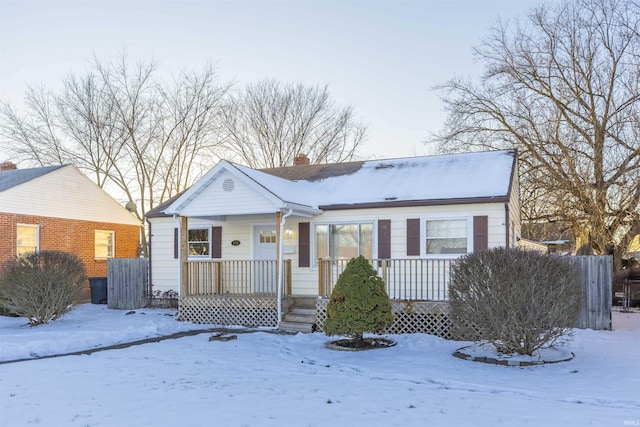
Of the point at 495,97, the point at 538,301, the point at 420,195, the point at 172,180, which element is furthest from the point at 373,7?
the point at 172,180

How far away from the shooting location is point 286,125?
31.4 m

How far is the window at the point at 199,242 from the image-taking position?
1500cm

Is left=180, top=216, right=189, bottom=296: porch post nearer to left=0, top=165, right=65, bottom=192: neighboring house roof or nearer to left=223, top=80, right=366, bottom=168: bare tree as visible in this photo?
left=0, top=165, right=65, bottom=192: neighboring house roof

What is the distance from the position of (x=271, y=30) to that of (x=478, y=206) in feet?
31.2

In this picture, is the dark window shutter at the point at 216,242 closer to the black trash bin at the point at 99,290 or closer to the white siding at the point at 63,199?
the black trash bin at the point at 99,290

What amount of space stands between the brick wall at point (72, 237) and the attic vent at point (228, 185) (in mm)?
8836

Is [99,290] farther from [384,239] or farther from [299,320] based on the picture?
[384,239]

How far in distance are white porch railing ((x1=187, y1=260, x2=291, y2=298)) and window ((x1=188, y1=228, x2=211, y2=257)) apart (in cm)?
98

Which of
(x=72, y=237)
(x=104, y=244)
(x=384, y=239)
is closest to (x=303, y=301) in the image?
(x=384, y=239)

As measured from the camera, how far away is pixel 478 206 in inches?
461

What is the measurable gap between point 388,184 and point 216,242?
5137 millimetres

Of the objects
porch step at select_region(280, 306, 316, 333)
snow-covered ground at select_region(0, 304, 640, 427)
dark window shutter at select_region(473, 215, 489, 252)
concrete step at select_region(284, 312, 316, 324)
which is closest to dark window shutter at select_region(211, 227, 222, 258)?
porch step at select_region(280, 306, 316, 333)

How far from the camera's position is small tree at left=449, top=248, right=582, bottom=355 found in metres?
7.71

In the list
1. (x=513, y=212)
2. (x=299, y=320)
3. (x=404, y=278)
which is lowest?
(x=299, y=320)
